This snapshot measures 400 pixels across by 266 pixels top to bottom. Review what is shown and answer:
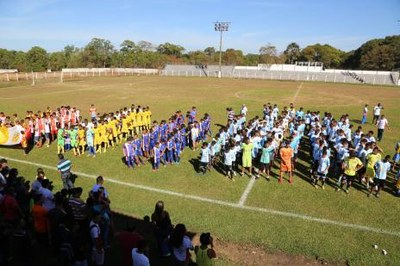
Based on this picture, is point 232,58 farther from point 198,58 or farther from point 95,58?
point 95,58

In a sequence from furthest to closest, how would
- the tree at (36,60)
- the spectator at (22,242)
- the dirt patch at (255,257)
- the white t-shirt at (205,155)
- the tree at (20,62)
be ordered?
the tree at (20,62) → the tree at (36,60) → the white t-shirt at (205,155) → the dirt patch at (255,257) → the spectator at (22,242)

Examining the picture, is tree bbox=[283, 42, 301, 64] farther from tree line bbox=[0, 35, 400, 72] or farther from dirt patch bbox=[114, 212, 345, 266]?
dirt patch bbox=[114, 212, 345, 266]

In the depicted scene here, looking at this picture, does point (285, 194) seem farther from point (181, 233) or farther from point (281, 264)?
point (181, 233)

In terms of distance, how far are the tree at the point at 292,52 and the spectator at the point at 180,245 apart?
120 metres

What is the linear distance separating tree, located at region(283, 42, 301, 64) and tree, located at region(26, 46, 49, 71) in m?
81.0

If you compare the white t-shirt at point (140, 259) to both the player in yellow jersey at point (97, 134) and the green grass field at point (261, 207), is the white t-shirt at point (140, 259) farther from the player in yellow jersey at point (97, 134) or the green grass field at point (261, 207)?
the player in yellow jersey at point (97, 134)

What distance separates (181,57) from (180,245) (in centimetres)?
11834

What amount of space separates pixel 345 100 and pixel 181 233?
113 feet

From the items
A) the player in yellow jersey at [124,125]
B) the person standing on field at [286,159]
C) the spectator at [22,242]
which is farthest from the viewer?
the player in yellow jersey at [124,125]

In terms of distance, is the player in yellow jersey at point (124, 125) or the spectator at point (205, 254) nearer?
the spectator at point (205, 254)

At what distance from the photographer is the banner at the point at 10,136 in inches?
644

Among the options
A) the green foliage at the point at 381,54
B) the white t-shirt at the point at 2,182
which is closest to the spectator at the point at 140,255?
the white t-shirt at the point at 2,182

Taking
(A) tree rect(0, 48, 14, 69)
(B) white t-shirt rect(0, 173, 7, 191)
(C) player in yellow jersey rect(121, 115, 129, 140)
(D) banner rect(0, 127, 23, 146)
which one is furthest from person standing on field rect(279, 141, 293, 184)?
(A) tree rect(0, 48, 14, 69)

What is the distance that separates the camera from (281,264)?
7.86 meters
